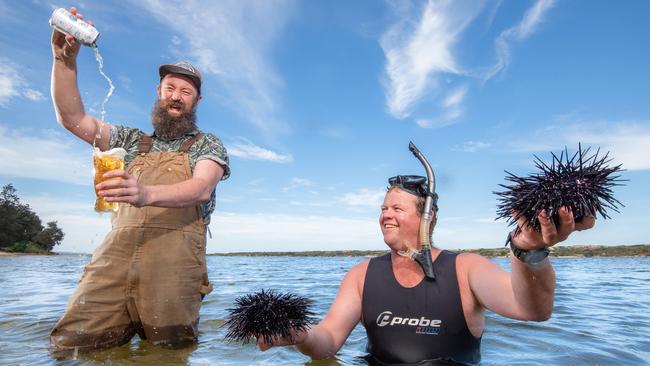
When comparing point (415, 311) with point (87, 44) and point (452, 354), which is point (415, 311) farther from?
point (87, 44)

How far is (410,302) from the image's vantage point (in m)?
4.11

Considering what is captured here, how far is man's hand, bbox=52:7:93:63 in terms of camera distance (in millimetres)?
4156

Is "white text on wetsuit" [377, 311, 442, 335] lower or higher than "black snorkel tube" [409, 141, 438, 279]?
lower

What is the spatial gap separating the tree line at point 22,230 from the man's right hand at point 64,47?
3457 inches

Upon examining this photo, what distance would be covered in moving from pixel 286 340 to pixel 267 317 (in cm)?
25

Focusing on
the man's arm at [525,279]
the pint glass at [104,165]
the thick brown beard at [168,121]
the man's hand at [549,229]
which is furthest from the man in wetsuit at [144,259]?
the man's hand at [549,229]

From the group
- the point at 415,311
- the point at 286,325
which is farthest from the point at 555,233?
the point at 415,311

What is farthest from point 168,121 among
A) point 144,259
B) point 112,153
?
point 144,259

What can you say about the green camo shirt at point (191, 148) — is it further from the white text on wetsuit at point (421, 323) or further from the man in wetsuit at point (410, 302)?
the white text on wetsuit at point (421, 323)

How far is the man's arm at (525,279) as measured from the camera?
2.19m

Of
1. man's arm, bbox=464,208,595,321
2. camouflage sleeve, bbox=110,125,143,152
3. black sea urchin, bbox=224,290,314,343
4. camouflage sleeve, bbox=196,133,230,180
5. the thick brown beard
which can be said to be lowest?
black sea urchin, bbox=224,290,314,343

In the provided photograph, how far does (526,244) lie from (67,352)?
185 inches

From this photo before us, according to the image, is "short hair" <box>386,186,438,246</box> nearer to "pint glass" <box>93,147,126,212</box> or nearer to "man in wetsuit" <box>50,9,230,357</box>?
"man in wetsuit" <box>50,9,230,357</box>

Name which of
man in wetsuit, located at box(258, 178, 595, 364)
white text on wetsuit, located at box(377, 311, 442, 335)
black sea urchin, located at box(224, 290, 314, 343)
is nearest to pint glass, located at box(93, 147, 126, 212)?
black sea urchin, located at box(224, 290, 314, 343)
